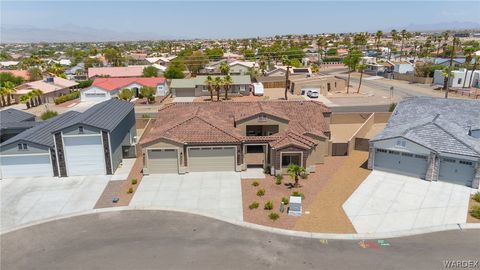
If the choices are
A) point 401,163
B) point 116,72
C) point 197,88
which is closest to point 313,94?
point 197,88

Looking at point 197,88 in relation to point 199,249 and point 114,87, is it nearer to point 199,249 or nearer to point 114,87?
point 114,87

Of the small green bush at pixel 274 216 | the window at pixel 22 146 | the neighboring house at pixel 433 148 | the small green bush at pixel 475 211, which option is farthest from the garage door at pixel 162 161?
the small green bush at pixel 475 211

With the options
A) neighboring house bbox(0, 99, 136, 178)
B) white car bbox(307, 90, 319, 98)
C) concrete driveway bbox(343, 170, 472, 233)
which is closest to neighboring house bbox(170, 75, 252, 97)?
white car bbox(307, 90, 319, 98)

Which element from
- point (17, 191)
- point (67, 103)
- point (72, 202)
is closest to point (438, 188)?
point (72, 202)

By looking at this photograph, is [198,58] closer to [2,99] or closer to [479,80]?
[2,99]

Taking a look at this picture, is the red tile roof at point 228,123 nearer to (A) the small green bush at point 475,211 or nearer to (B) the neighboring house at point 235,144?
(B) the neighboring house at point 235,144
